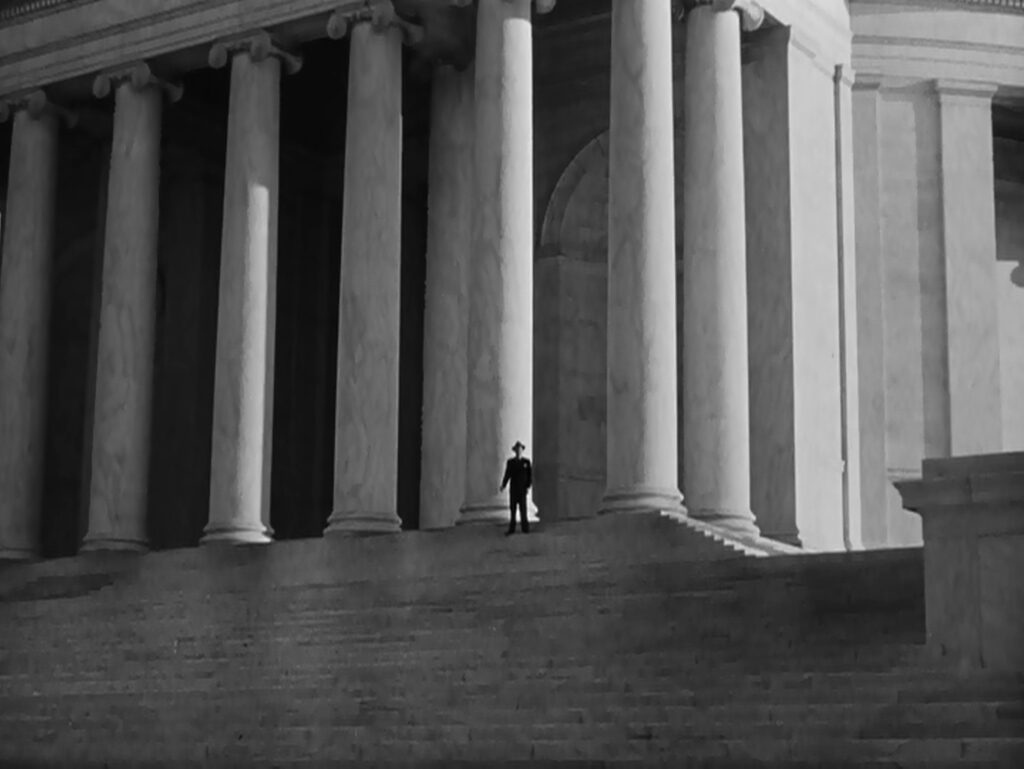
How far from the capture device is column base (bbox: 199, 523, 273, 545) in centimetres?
5878

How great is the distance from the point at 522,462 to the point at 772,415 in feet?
35.5

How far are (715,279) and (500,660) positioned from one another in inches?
662

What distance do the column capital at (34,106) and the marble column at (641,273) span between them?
2157cm

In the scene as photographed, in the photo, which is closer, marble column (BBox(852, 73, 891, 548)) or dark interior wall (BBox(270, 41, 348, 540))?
marble column (BBox(852, 73, 891, 548))

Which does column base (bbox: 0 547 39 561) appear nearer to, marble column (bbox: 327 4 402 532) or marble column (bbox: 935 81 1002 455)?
marble column (bbox: 327 4 402 532)

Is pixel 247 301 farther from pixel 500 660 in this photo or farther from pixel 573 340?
pixel 500 660

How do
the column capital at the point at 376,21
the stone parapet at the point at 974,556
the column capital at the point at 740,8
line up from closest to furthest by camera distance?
the stone parapet at the point at 974,556
the column capital at the point at 740,8
the column capital at the point at 376,21

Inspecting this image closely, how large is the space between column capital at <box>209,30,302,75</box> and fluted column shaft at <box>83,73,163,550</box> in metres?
3.36

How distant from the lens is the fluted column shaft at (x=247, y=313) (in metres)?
59.5

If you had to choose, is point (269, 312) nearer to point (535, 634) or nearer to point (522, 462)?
point (522, 462)

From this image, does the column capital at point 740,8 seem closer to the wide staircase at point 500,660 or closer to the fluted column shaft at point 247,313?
the fluted column shaft at point 247,313

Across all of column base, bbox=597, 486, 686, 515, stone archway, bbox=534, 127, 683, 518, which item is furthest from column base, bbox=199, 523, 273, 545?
column base, bbox=597, 486, 686, 515

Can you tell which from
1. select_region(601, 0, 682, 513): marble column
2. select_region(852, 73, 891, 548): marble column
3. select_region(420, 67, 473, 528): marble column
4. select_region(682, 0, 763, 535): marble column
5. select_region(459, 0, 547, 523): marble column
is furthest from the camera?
select_region(852, 73, 891, 548): marble column

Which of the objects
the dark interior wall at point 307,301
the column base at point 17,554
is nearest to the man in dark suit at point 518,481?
the column base at point 17,554
